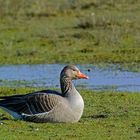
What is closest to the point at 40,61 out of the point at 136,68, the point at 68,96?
the point at 136,68

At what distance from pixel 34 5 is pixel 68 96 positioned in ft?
78.8

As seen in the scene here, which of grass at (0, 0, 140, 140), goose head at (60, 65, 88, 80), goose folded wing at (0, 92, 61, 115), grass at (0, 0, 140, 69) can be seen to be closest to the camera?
grass at (0, 0, 140, 140)

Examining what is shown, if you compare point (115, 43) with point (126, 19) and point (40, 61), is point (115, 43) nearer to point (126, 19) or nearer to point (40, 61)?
point (40, 61)

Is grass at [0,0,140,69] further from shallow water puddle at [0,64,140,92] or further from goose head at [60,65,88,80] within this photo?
goose head at [60,65,88,80]

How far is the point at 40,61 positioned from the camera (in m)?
21.4

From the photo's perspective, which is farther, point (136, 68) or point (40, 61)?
point (40, 61)

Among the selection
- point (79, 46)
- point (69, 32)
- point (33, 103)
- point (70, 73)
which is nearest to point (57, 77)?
point (79, 46)

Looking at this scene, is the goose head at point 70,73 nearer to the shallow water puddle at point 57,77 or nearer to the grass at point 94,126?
the grass at point 94,126

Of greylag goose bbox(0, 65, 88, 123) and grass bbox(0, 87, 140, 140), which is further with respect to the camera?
greylag goose bbox(0, 65, 88, 123)

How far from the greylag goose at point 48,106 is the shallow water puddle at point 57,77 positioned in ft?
14.3

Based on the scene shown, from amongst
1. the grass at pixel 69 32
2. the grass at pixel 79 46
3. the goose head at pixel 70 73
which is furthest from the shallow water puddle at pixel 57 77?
the goose head at pixel 70 73

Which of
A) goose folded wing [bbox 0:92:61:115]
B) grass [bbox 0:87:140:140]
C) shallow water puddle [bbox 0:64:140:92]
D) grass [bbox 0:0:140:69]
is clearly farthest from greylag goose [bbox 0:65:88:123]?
grass [bbox 0:0:140:69]

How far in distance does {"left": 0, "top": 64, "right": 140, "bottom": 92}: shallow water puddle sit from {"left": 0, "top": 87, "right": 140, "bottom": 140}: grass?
251 centimetres

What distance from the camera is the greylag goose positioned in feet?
40.1
